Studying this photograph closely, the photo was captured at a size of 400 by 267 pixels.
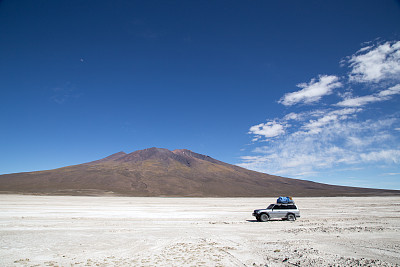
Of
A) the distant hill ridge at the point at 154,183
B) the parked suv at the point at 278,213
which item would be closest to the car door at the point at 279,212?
the parked suv at the point at 278,213

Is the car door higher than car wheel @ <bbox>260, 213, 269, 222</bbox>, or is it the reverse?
the car door

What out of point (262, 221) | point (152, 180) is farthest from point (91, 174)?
point (262, 221)

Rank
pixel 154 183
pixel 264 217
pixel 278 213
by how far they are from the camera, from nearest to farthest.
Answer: pixel 264 217, pixel 278 213, pixel 154 183

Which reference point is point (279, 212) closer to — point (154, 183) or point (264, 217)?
point (264, 217)

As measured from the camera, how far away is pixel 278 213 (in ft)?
72.5

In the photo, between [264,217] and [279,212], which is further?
[279,212]

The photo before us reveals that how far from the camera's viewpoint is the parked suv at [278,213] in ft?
71.7

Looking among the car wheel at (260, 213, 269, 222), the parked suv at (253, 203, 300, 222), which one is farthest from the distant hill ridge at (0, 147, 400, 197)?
the car wheel at (260, 213, 269, 222)

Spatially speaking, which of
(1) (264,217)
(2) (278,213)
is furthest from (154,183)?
(2) (278,213)

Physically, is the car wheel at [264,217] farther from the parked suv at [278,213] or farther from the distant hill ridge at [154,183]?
the distant hill ridge at [154,183]

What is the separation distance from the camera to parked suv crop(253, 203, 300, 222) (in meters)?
21.9

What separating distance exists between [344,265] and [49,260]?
1093 cm

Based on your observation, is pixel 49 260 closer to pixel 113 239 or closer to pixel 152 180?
pixel 113 239

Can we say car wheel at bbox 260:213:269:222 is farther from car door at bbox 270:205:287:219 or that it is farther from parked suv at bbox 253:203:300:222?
car door at bbox 270:205:287:219
